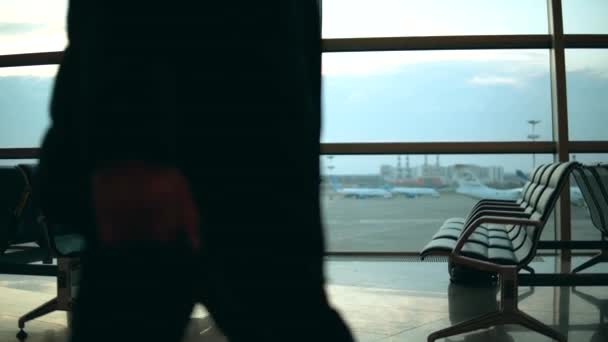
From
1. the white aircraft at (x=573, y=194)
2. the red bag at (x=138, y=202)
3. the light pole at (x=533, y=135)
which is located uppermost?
the light pole at (x=533, y=135)

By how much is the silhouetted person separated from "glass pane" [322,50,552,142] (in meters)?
4.92

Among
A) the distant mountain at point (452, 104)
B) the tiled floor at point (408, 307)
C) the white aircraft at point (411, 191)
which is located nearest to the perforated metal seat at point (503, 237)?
the tiled floor at point (408, 307)

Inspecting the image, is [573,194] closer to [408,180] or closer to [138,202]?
[408,180]

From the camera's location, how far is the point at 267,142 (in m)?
0.54

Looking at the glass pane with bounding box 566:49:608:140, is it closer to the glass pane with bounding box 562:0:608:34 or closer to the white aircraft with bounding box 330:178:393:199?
the glass pane with bounding box 562:0:608:34

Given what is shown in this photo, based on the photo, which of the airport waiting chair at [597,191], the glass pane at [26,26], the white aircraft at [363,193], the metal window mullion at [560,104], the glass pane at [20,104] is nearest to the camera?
the airport waiting chair at [597,191]

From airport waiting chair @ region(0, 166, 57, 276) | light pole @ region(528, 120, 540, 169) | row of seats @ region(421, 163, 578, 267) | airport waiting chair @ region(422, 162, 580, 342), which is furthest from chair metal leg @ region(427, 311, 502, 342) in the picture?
light pole @ region(528, 120, 540, 169)

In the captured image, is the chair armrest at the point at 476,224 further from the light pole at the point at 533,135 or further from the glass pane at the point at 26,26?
the glass pane at the point at 26,26

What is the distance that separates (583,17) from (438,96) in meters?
1.45

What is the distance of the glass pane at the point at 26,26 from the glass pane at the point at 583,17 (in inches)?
186

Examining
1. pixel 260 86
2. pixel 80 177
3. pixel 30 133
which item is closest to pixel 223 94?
pixel 260 86

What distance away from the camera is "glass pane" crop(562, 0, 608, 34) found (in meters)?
5.46

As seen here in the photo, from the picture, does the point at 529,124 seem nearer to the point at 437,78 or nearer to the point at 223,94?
the point at 437,78

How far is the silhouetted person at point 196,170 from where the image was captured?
0.53m
